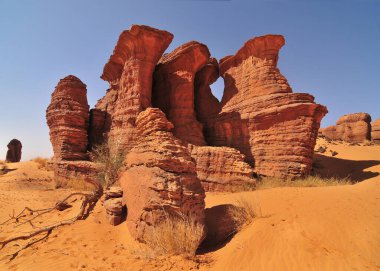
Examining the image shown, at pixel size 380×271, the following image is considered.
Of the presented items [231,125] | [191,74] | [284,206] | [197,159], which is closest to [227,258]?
[284,206]

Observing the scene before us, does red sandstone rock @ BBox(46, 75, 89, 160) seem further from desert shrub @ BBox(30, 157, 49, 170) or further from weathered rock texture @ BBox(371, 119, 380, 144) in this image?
weathered rock texture @ BBox(371, 119, 380, 144)

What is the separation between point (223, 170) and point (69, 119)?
9597 millimetres

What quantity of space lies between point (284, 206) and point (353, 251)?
2320 mm

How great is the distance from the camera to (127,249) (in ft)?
18.3

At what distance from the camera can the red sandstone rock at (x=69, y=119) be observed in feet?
47.1

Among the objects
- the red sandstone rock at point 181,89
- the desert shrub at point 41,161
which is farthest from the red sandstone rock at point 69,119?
the desert shrub at point 41,161

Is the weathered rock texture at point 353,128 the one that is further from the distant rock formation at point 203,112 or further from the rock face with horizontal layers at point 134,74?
the rock face with horizontal layers at point 134,74

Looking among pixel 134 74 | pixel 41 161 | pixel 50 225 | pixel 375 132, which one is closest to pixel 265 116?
pixel 134 74

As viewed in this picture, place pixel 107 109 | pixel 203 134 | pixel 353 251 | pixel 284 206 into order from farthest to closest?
pixel 107 109
pixel 203 134
pixel 284 206
pixel 353 251

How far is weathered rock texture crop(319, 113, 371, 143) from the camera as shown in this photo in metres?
29.9

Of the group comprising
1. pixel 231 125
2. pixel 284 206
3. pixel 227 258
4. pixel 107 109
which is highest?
pixel 107 109

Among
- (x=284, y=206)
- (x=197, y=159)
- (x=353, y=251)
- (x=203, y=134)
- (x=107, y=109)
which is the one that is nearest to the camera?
(x=353, y=251)

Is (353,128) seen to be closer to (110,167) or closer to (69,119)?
(110,167)

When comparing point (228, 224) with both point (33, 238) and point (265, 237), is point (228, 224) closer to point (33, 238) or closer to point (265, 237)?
point (265, 237)
